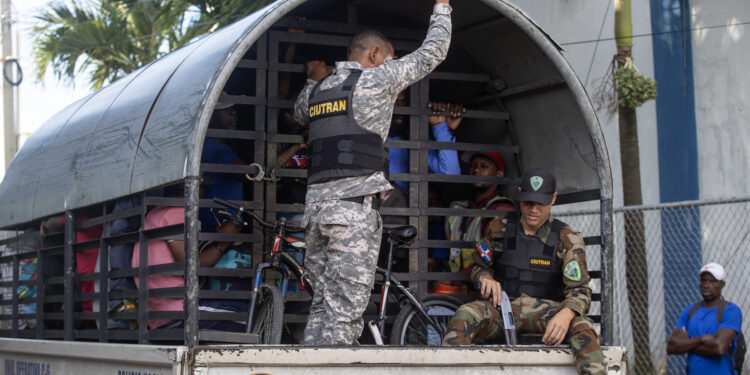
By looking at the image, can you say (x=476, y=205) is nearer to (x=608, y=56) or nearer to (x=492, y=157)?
(x=492, y=157)

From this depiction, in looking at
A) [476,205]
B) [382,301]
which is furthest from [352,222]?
[476,205]

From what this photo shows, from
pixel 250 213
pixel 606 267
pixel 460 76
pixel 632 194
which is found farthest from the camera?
pixel 632 194

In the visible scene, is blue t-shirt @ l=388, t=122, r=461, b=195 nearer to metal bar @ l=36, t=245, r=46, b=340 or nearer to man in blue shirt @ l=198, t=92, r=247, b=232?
man in blue shirt @ l=198, t=92, r=247, b=232

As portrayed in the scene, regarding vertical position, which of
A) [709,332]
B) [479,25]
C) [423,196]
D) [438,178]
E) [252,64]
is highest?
[479,25]

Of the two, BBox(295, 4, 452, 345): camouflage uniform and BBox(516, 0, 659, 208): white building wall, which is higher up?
BBox(516, 0, 659, 208): white building wall

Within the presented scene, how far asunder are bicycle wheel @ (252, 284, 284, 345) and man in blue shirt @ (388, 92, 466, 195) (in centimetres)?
123

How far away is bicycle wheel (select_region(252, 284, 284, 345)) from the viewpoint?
5.30 metres

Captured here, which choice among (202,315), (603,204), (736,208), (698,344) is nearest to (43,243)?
(202,315)

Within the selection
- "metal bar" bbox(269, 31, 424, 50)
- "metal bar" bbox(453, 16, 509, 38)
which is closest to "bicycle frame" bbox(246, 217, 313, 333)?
"metal bar" bbox(269, 31, 424, 50)

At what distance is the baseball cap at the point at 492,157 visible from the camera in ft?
21.5

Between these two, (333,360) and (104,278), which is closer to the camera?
(333,360)

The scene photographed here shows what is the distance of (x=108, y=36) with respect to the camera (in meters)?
15.9

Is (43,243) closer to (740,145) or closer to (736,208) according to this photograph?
(736,208)

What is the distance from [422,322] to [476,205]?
3.23 feet
